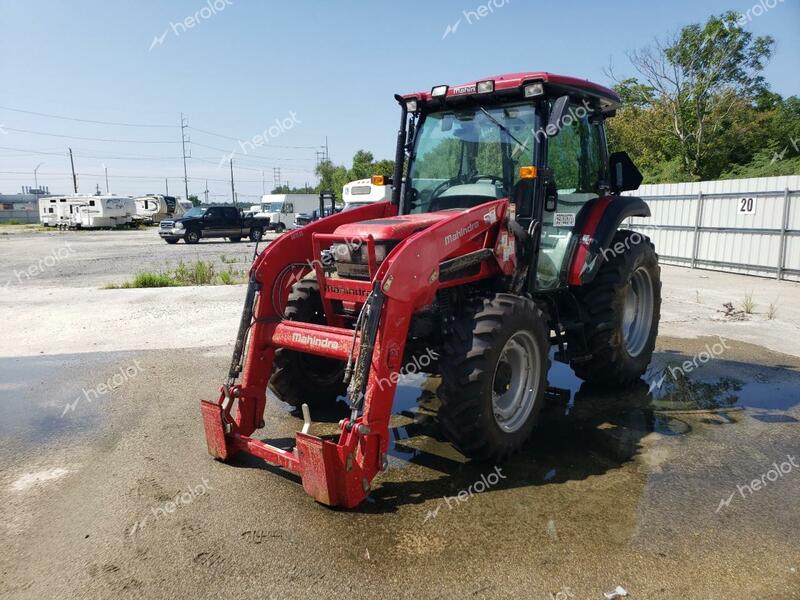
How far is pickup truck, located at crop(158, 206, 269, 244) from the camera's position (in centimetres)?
2880

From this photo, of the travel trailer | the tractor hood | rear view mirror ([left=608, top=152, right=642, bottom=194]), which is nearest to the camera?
the tractor hood

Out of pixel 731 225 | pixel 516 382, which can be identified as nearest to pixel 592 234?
pixel 516 382

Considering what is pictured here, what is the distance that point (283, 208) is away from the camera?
40.2 m

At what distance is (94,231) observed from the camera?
138ft

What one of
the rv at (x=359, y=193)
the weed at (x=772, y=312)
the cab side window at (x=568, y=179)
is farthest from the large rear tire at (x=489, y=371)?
the rv at (x=359, y=193)

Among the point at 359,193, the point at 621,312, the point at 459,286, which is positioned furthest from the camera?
the point at 359,193

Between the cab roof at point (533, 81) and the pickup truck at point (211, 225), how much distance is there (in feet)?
79.6

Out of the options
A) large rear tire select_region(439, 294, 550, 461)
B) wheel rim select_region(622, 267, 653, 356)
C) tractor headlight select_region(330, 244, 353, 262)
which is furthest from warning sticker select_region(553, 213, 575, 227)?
tractor headlight select_region(330, 244, 353, 262)

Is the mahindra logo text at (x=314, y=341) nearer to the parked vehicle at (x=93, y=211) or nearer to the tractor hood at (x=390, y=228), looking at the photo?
the tractor hood at (x=390, y=228)

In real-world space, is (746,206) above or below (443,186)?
below

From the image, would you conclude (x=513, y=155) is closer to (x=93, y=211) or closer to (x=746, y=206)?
(x=746, y=206)

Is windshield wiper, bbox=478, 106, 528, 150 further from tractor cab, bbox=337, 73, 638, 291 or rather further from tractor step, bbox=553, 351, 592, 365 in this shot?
tractor step, bbox=553, 351, 592, 365

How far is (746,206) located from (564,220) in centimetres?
1143

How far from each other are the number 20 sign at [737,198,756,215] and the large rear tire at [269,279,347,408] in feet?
41.7
